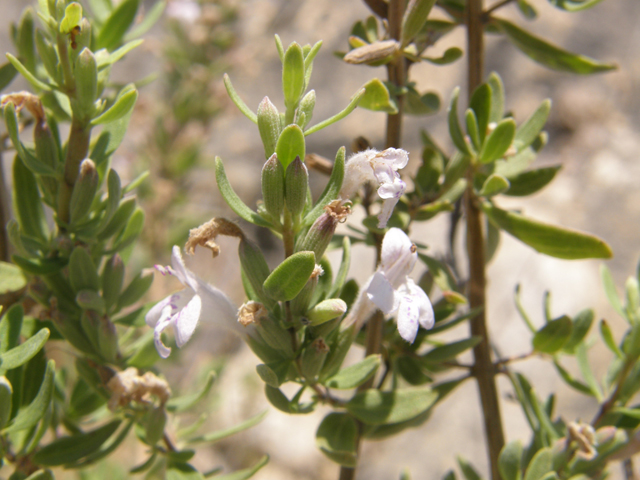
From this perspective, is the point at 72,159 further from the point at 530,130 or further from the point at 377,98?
the point at 530,130

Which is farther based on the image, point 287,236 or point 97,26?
point 97,26

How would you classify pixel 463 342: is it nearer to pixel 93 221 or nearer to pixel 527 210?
pixel 93 221

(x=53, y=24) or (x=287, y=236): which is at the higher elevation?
(x=53, y=24)

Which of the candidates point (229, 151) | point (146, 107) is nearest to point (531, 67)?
point (229, 151)

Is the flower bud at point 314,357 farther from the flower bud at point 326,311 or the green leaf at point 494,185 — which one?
the green leaf at point 494,185

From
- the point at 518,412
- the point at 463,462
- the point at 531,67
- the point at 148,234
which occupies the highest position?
the point at 531,67

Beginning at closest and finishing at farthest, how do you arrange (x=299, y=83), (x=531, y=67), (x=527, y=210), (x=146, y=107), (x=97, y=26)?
1. (x=299, y=83)
2. (x=97, y=26)
3. (x=146, y=107)
4. (x=527, y=210)
5. (x=531, y=67)

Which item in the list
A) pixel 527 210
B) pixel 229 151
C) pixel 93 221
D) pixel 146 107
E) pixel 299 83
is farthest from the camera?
pixel 229 151
